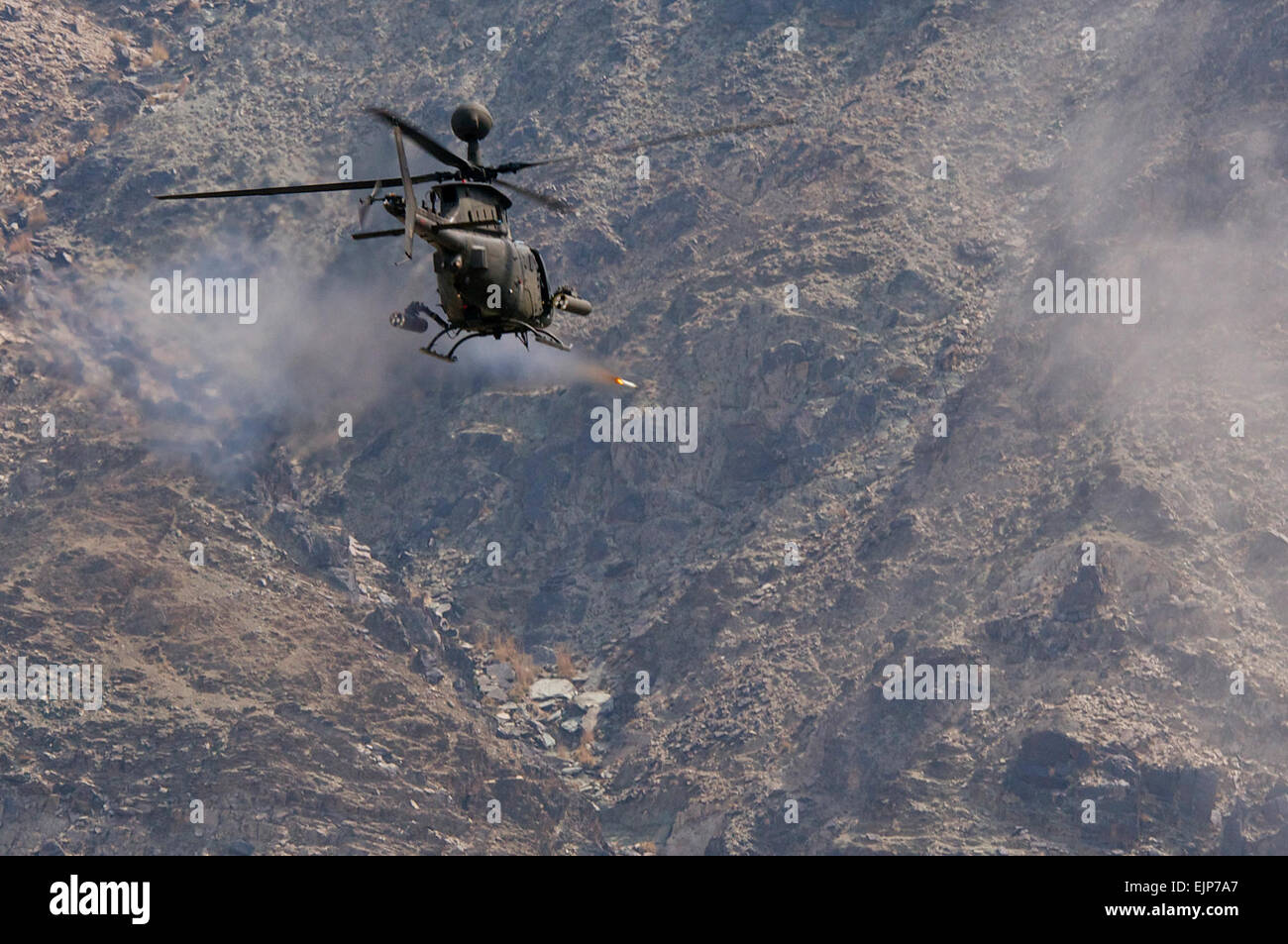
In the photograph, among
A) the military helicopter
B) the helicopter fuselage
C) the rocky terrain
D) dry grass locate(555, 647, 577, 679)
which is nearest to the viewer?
the military helicopter

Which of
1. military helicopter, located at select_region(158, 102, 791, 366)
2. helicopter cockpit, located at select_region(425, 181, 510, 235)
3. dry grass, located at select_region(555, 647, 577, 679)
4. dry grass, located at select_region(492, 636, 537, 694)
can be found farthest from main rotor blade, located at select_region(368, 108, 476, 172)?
dry grass, located at select_region(555, 647, 577, 679)

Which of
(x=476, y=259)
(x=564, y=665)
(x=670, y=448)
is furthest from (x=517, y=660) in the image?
(x=476, y=259)

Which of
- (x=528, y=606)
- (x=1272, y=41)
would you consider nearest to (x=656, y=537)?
(x=528, y=606)

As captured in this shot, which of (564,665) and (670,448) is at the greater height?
(670,448)

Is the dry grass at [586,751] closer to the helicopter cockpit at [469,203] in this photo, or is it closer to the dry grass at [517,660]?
the dry grass at [517,660]

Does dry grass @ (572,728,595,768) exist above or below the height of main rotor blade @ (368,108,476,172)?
below

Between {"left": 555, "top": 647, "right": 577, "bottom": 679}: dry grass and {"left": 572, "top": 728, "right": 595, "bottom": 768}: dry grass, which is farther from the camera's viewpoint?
{"left": 555, "top": 647, "right": 577, "bottom": 679}: dry grass

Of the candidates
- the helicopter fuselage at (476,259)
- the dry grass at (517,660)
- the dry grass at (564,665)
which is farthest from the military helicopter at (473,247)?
the dry grass at (564,665)

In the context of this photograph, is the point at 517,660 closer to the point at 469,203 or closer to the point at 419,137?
the point at 469,203

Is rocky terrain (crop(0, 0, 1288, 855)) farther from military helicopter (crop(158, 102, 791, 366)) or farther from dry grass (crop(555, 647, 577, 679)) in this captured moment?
military helicopter (crop(158, 102, 791, 366))

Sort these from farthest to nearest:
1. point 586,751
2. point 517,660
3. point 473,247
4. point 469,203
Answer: point 517,660 → point 586,751 → point 469,203 → point 473,247
